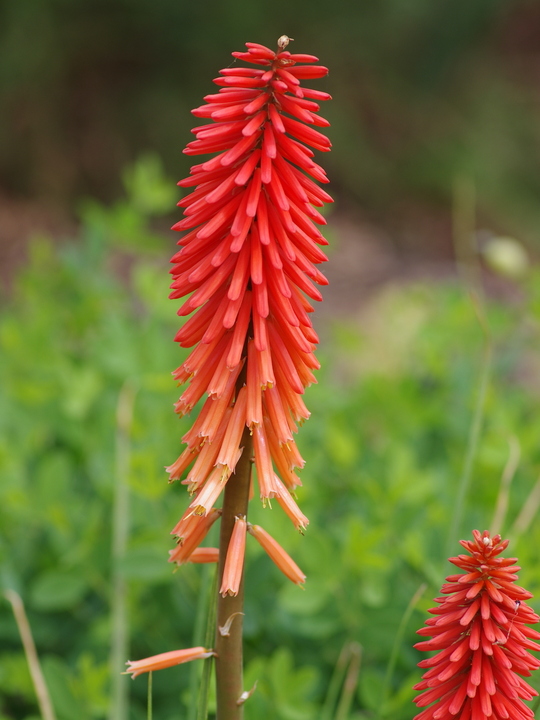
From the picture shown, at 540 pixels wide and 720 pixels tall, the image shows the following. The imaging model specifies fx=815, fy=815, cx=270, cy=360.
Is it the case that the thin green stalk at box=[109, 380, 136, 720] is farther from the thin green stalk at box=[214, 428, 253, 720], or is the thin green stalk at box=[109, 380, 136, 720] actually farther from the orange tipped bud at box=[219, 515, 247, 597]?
the orange tipped bud at box=[219, 515, 247, 597]

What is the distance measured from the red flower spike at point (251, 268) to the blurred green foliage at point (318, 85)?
844 centimetres

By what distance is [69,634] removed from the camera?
2598 millimetres

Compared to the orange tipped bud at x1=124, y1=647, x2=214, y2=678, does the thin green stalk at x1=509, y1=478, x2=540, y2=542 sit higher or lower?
higher

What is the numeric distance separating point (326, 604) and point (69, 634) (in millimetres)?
860

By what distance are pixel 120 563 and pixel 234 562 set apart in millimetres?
998

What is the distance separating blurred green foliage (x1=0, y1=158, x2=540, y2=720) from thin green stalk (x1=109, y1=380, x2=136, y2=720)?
0.15 ft

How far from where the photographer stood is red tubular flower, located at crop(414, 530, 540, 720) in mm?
1200

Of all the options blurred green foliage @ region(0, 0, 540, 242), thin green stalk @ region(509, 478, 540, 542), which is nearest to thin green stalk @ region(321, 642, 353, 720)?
thin green stalk @ region(509, 478, 540, 542)

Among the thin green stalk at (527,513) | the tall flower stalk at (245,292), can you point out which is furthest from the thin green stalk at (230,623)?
the thin green stalk at (527,513)

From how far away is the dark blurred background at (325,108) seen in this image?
9359 millimetres

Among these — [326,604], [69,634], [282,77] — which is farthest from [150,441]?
[282,77]

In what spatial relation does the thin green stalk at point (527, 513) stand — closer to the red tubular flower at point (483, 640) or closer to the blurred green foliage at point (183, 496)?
the blurred green foliage at point (183, 496)

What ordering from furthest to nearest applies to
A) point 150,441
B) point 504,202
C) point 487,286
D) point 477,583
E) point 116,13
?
1. point 504,202
2. point 487,286
3. point 116,13
4. point 150,441
5. point 477,583

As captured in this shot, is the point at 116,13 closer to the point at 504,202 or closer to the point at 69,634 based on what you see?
the point at 504,202
